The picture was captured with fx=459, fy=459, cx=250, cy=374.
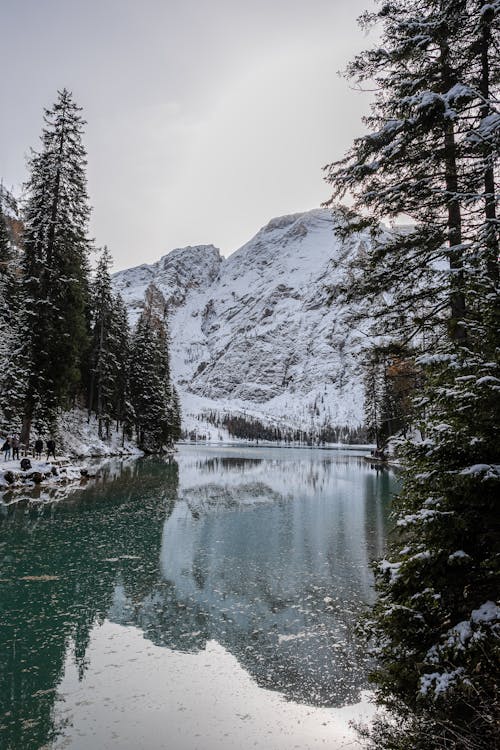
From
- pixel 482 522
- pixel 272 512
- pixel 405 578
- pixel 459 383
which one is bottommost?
pixel 272 512

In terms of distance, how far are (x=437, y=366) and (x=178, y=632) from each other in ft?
20.8

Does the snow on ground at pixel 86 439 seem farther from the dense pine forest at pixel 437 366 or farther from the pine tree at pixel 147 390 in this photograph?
the dense pine forest at pixel 437 366

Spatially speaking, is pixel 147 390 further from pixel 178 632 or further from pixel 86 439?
pixel 178 632

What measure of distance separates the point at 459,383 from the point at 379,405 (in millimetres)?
56032

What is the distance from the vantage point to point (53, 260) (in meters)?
26.4

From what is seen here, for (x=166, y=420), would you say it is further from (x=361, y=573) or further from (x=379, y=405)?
(x=361, y=573)

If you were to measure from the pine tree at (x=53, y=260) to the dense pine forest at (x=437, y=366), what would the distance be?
2171cm

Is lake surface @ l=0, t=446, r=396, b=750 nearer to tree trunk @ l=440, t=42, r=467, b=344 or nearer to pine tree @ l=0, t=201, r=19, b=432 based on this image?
tree trunk @ l=440, t=42, r=467, b=344

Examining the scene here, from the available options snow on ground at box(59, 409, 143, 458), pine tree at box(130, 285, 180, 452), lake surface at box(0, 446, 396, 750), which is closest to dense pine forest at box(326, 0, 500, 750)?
lake surface at box(0, 446, 396, 750)

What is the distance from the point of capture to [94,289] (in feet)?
157

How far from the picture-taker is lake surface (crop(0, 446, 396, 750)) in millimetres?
5496

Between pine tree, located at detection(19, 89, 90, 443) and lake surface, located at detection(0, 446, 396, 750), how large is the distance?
35.1 ft

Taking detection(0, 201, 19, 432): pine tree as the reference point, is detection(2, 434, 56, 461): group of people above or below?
below

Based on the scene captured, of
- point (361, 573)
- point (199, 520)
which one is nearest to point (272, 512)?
point (199, 520)
